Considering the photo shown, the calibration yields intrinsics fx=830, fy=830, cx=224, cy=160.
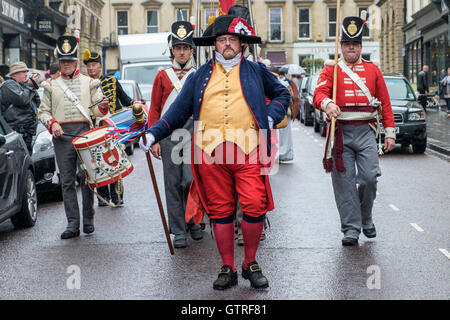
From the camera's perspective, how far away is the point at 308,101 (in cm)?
2752

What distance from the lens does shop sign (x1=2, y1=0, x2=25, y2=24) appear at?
1204 inches

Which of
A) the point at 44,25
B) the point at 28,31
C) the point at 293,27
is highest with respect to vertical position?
the point at 293,27

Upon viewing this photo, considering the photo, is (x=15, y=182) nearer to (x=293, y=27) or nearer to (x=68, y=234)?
(x=68, y=234)

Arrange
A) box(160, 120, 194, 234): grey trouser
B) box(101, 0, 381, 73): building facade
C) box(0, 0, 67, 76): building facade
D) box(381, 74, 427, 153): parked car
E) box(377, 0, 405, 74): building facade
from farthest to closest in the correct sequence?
box(101, 0, 381, 73): building facade < box(377, 0, 405, 74): building facade < box(0, 0, 67, 76): building facade < box(381, 74, 427, 153): parked car < box(160, 120, 194, 234): grey trouser

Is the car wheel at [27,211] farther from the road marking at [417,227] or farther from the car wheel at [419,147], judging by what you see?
the car wheel at [419,147]

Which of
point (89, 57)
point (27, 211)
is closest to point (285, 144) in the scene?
point (89, 57)

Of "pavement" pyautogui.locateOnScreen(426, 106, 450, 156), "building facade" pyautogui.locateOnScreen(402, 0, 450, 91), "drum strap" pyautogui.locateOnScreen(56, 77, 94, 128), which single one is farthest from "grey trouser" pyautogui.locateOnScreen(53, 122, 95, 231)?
"building facade" pyautogui.locateOnScreen(402, 0, 450, 91)

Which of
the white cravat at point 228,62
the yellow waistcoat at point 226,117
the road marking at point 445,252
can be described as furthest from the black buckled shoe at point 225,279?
the road marking at point 445,252

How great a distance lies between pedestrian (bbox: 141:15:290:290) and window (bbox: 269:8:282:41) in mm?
62781

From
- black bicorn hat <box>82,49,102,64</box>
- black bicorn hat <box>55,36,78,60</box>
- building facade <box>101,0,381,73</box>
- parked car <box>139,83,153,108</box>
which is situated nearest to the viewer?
black bicorn hat <box>55,36,78,60</box>

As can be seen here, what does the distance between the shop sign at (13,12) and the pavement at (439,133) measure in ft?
51.8

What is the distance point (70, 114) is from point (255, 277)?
3360 mm

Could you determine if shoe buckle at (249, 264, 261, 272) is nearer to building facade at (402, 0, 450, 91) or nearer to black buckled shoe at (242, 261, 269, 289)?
black buckled shoe at (242, 261, 269, 289)
